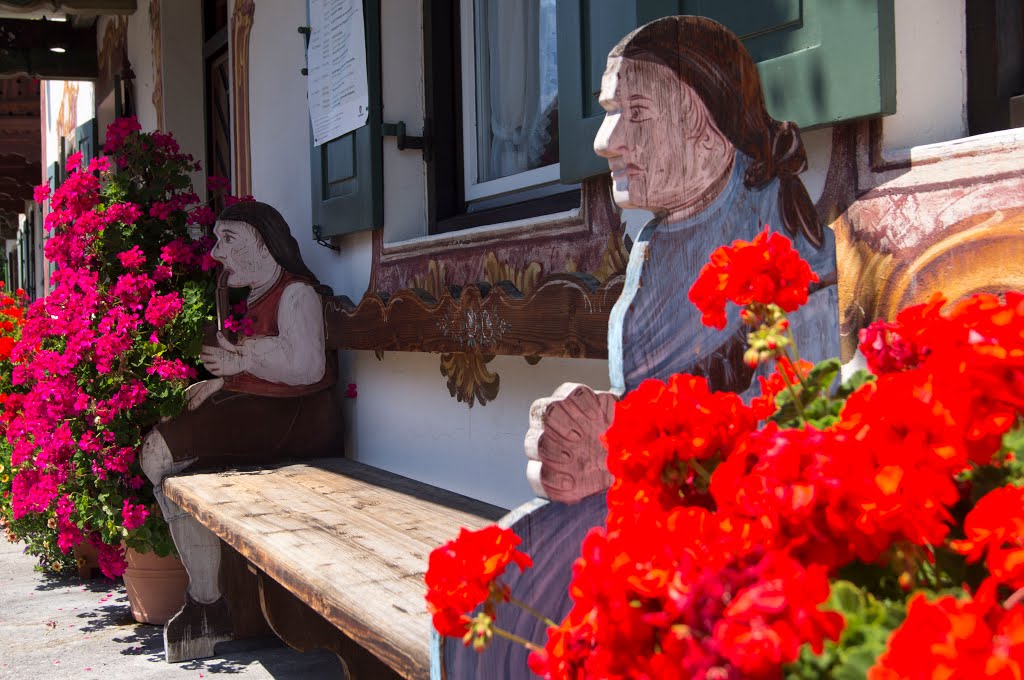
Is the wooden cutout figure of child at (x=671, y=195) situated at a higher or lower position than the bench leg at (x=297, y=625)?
higher

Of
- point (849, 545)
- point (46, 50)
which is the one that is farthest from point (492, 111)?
point (46, 50)

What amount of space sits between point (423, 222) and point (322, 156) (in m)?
0.58

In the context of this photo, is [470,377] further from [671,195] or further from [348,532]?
[671,195]

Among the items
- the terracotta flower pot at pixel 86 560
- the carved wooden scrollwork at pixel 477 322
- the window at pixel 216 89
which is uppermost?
the window at pixel 216 89

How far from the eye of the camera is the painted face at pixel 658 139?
4.05 feet

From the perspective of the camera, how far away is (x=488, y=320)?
244 centimetres

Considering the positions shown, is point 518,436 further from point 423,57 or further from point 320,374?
point 423,57

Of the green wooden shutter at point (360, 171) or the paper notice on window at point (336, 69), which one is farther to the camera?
the paper notice on window at point (336, 69)

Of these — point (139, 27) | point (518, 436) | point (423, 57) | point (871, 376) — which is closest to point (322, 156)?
point (423, 57)

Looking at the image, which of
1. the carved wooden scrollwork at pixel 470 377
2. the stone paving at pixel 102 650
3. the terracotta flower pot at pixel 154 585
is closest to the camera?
the carved wooden scrollwork at pixel 470 377

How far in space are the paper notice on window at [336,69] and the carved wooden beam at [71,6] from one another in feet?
9.22

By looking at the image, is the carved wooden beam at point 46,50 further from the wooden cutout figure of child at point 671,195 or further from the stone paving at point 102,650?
the wooden cutout figure of child at point 671,195

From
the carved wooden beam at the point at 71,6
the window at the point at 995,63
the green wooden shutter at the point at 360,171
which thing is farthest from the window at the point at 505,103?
the carved wooden beam at the point at 71,6

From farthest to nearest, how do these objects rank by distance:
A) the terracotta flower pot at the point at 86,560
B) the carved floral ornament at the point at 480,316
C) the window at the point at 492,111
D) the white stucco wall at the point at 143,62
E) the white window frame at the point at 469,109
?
1. the white stucco wall at the point at 143,62
2. the terracotta flower pot at the point at 86,560
3. the white window frame at the point at 469,109
4. the window at the point at 492,111
5. the carved floral ornament at the point at 480,316
